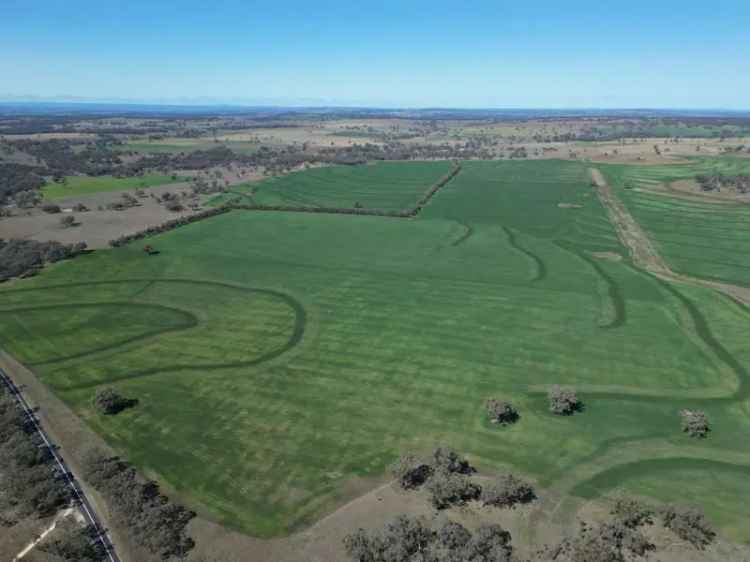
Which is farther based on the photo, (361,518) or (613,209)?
(613,209)

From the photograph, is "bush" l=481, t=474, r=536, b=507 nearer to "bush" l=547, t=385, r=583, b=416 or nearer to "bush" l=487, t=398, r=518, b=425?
"bush" l=487, t=398, r=518, b=425

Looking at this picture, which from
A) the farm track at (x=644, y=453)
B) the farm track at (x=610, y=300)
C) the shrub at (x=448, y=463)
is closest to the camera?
the farm track at (x=644, y=453)

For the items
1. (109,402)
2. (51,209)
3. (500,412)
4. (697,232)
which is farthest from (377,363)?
(51,209)

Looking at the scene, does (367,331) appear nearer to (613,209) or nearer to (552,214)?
(552,214)

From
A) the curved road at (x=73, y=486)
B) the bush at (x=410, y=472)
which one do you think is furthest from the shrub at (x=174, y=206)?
the bush at (x=410, y=472)

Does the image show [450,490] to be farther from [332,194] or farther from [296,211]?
[332,194]

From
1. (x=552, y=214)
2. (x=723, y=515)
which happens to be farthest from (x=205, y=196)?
(x=723, y=515)

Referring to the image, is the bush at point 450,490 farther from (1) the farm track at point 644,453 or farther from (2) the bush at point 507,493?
(1) the farm track at point 644,453
